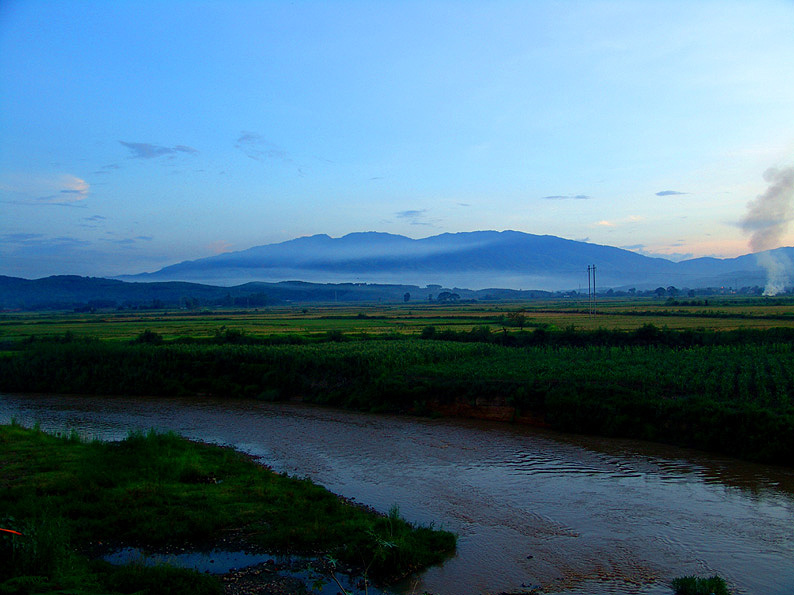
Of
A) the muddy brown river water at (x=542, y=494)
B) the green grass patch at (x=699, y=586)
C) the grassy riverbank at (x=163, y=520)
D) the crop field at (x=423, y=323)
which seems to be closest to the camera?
the grassy riverbank at (x=163, y=520)

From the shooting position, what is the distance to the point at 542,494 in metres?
13.9

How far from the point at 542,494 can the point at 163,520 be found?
8574mm

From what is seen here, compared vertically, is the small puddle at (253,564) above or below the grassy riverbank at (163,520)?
below

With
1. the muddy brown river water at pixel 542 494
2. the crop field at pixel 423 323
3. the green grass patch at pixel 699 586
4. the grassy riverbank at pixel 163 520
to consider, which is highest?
the crop field at pixel 423 323

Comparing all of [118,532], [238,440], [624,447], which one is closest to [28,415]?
[238,440]

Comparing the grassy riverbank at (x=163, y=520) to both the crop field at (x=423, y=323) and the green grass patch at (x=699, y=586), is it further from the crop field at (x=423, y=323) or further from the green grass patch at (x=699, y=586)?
the crop field at (x=423, y=323)

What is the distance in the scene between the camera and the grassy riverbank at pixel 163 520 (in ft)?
27.0

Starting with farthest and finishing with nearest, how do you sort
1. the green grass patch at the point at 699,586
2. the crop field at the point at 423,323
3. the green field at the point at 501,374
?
the crop field at the point at 423,323
the green field at the point at 501,374
the green grass patch at the point at 699,586

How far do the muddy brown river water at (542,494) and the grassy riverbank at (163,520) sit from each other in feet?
3.29

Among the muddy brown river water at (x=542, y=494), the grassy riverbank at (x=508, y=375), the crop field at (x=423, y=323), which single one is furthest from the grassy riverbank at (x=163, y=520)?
the crop field at (x=423, y=323)

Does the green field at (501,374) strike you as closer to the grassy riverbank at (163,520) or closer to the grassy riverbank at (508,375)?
the grassy riverbank at (508,375)

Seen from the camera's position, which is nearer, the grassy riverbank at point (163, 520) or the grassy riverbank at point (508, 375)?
the grassy riverbank at point (163, 520)

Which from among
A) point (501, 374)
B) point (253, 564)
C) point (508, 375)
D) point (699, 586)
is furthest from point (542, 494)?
point (501, 374)

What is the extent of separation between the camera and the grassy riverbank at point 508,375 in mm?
18359
